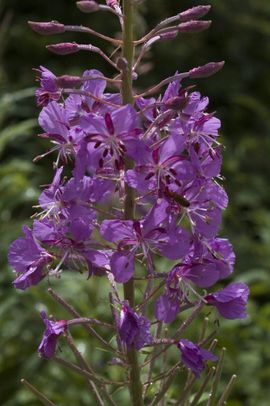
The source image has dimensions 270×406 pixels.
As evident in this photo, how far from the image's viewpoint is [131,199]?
6.07ft

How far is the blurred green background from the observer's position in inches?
145

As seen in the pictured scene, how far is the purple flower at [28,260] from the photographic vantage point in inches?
74.4

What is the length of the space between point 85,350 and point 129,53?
190 cm

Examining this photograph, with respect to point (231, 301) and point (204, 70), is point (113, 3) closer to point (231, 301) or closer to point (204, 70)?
point (204, 70)

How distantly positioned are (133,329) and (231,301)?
0.29m

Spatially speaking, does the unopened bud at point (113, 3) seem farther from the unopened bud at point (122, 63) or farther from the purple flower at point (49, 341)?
the purple flower at point (49, 341)

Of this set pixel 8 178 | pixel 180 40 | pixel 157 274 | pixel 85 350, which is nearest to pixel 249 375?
pixel 85 350

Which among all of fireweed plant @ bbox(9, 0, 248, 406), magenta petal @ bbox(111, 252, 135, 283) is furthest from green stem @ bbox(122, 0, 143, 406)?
magenta petal @ bbox(111, 252, 135, 283)

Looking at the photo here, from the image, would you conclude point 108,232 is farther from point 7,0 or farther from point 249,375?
point 7,0

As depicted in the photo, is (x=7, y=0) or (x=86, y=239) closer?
(x=86, y=239)

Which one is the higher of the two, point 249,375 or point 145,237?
point 145,237

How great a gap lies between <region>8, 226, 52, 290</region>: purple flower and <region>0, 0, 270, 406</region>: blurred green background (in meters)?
0.23

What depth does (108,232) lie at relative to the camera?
5.82ft

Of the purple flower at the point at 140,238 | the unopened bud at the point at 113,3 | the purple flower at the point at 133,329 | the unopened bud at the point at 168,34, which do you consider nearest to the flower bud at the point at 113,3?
the unopened bud at the point at 113,3
